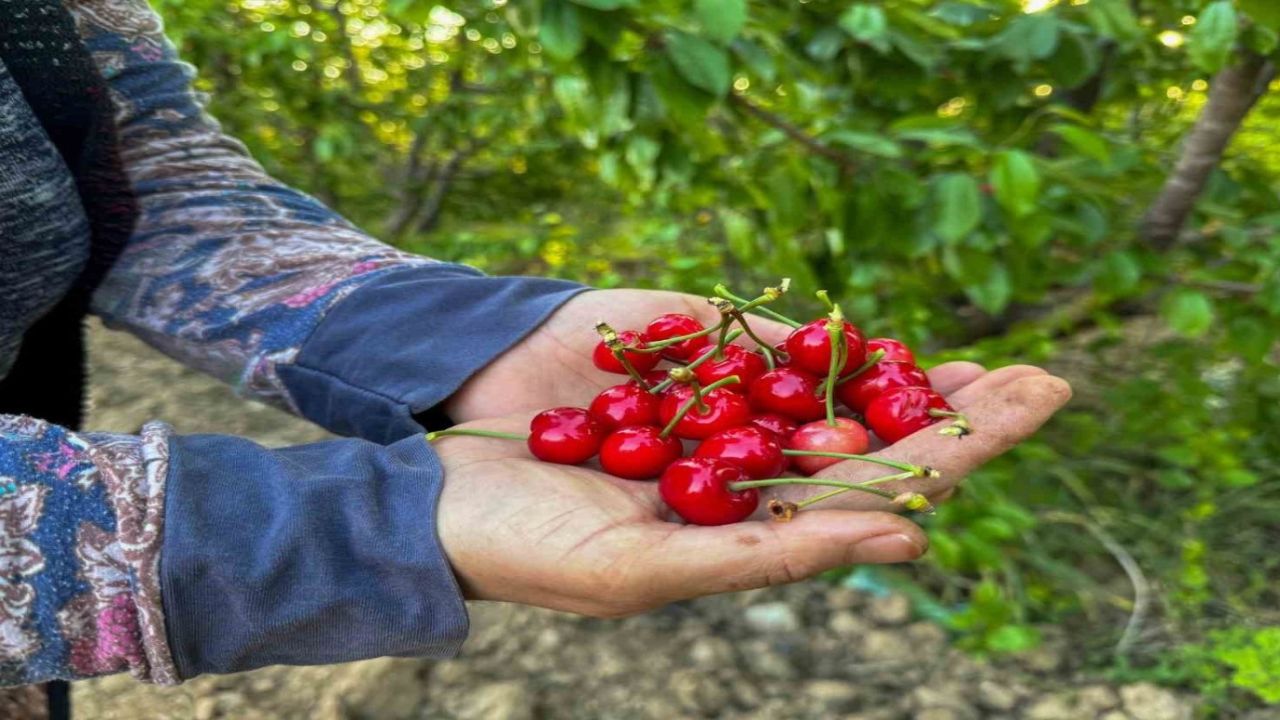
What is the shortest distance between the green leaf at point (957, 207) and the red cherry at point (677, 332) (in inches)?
23.5

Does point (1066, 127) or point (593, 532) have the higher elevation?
point (1066, 127)

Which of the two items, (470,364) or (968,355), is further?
(968,355)

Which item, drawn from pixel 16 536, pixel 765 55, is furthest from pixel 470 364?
pixel 765 55

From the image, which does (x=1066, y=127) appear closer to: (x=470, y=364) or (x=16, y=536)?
(x=470, y=364)

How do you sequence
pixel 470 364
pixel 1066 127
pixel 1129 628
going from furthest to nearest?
pixel 1129 628
pixel 1066 127
pixel 470 364

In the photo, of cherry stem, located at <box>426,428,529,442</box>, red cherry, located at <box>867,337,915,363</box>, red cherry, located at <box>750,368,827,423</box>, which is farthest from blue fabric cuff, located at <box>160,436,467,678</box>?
red cherry, located at <box>867,337,915,363</box>

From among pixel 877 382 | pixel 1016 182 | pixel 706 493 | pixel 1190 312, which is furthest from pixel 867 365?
pixel 1190 312

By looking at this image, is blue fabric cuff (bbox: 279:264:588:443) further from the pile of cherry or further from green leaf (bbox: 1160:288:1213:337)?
green leaf (bbox: 1160:288:1213:337)

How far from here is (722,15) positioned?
136cm

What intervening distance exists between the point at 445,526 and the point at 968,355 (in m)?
1.27

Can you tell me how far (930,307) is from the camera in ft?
7.56

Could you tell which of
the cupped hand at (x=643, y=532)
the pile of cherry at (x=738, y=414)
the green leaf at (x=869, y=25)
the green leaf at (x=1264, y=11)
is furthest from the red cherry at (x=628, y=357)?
the green leaf at (x=1264, y=11)

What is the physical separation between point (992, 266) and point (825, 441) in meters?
0.90

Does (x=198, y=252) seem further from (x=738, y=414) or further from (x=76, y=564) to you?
(x=738, y=414)
